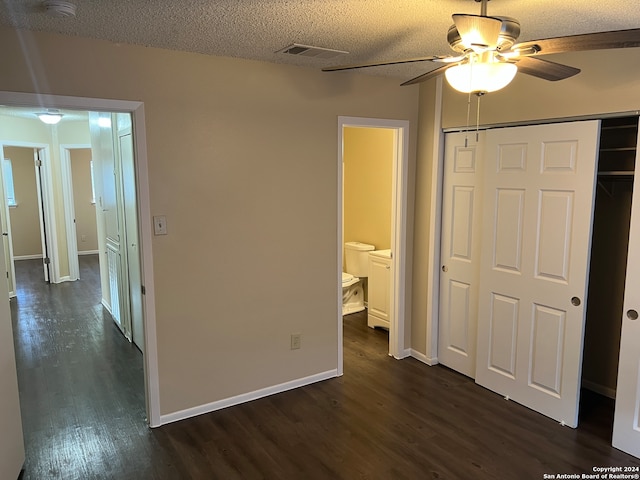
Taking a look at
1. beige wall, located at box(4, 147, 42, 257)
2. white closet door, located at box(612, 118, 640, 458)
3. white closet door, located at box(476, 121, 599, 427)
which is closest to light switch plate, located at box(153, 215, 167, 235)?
white closet door, located at box(476, 121, 599, 427)

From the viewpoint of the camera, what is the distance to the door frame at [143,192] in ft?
8.30

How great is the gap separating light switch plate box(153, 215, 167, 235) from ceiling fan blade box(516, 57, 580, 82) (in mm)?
2166

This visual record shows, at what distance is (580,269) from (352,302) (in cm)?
297

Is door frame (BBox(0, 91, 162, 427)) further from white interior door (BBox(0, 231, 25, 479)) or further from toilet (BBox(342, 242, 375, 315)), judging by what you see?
toilet (BBox(342, 242, 375, 315))

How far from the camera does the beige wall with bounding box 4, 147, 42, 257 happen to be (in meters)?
8.73

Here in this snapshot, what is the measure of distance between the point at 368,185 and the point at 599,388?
2958 millimetres

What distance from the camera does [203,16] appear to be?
226 cm

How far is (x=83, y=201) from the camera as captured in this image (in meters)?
9.51

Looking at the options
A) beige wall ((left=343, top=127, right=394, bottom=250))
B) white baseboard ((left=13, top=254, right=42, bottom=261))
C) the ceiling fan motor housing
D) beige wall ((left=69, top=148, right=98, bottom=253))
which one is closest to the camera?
the ceiling fan motor housing

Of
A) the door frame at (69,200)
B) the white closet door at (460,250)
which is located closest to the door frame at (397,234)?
the white closet door at (460,250)

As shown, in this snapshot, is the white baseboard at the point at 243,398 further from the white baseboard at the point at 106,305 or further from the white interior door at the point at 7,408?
the white baseboard at the point at 106,305

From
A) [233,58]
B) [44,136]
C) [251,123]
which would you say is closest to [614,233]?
[251,123]

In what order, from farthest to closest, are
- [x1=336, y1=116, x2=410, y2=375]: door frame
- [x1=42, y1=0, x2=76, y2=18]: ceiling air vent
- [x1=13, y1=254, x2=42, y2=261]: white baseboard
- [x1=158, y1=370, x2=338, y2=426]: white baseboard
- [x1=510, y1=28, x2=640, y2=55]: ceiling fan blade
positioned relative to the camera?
[x1=13, y1=254, x2=42, y2=261]: white baseboard
[x1=336, y1=116, x2=410, y2=375]: door frame
[x1=158, y1=370, x2=338, y2=426]: white baseboard
[x1=42, y1=0, x2=76, y2=18]: ceiling air vent
[x1=510, y1=28, x2=640, y2=55]: ceiling fan blade

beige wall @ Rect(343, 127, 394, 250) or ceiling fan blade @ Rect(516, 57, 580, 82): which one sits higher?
ceiling fan blade @ Rect(516, 57, 580, 82)
